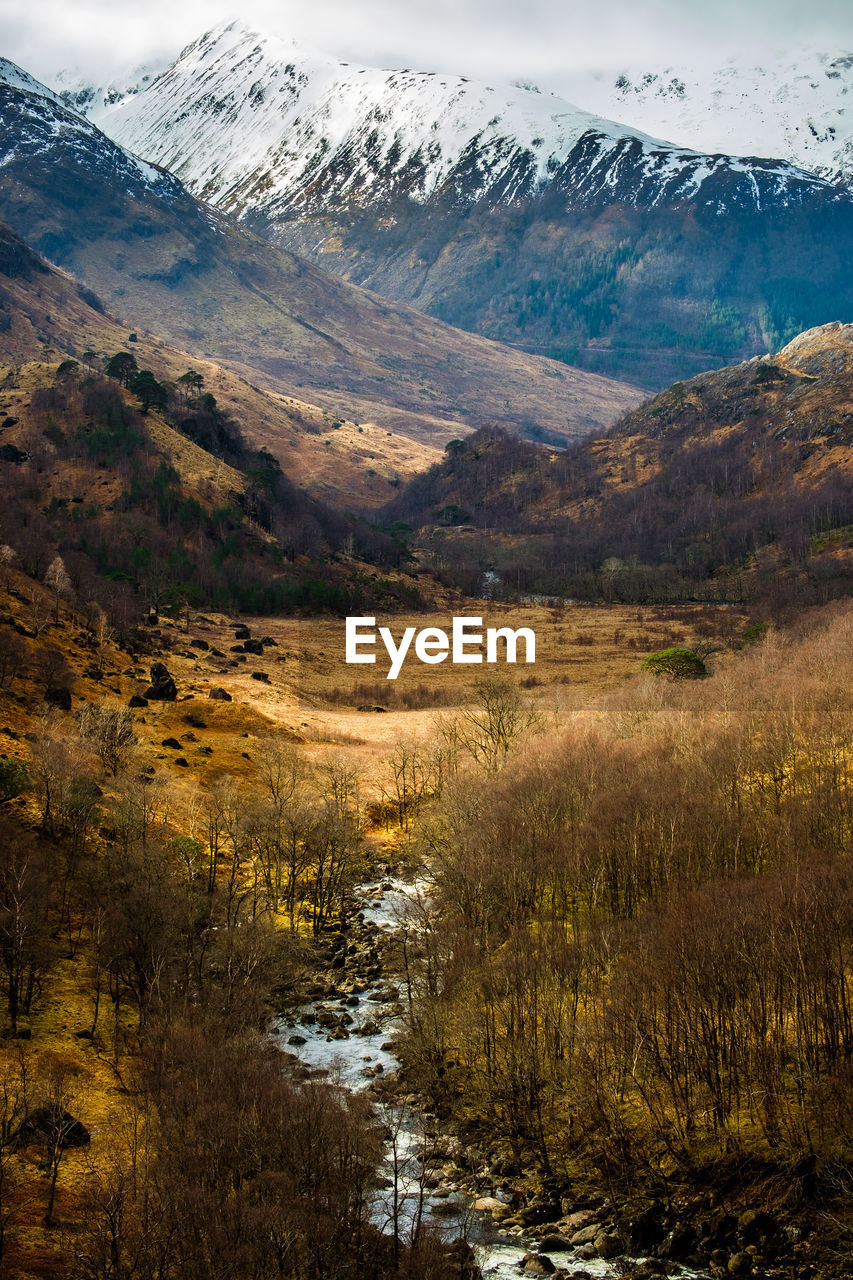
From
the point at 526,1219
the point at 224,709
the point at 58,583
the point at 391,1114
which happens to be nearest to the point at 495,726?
the point at 224,709

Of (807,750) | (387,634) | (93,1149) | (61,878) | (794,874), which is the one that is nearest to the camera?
(93,1149)

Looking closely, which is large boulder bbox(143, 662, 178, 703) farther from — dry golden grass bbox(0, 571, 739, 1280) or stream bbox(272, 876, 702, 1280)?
stream bbox(272, 876, 702, 1280)

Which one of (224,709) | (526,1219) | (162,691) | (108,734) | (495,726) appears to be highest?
(162,691)

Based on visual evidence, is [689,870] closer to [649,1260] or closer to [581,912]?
[581,912]

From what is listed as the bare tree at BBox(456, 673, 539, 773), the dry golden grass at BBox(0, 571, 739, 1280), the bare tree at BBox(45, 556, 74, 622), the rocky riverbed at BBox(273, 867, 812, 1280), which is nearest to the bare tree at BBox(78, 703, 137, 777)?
the dry golden grass at BBox(0, 571, 739, 1280)

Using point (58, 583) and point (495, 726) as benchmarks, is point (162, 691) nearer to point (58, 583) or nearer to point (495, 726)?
point (58, 583)

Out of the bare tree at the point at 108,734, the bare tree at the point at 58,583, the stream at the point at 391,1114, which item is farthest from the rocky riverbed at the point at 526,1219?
the bare tree at the point at 58,583

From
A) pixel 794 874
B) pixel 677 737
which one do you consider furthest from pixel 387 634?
pixel 794 874

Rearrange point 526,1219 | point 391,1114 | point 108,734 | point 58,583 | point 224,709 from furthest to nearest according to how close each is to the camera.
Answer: point 58,583, point 224,709, point 108,734, point 391,1114, point 526,1219

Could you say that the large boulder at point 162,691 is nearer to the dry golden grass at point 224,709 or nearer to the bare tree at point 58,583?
the dry golden grass at point 224,709
